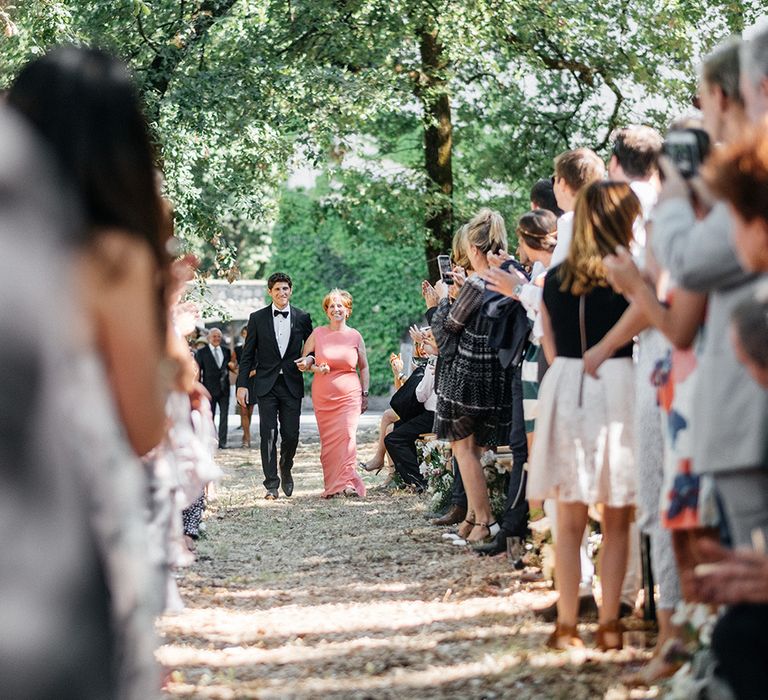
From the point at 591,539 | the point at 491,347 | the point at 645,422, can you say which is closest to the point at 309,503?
the point at 491,347

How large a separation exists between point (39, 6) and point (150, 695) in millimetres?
11552

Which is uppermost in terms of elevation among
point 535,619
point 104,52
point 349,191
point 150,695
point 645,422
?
point 349,191

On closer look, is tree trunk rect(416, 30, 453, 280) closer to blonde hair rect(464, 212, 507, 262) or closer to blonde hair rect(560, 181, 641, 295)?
blonde hair rect(464, 212, 507, 262)

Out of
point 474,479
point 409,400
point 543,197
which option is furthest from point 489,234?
point 409,400

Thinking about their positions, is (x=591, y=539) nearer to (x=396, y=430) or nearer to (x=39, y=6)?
(x=396, y=430)

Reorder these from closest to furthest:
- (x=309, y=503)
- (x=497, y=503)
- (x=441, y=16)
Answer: (x=497, y=503)
(x=309, y=503)
(x=441, y=16)

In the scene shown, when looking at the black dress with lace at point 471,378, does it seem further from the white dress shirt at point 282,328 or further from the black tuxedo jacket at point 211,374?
the black tuxedo jacket at point 211,374

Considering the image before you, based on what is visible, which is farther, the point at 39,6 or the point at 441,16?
the point at 441,16

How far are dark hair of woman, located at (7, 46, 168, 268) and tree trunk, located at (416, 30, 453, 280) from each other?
16.9m

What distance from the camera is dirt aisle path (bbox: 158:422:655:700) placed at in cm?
541

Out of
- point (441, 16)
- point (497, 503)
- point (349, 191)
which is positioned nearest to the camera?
point (497, 503)

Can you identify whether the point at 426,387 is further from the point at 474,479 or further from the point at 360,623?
the point at 360,623

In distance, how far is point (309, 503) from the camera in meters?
13.6

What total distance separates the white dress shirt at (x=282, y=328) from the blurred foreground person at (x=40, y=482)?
40.4 feet
